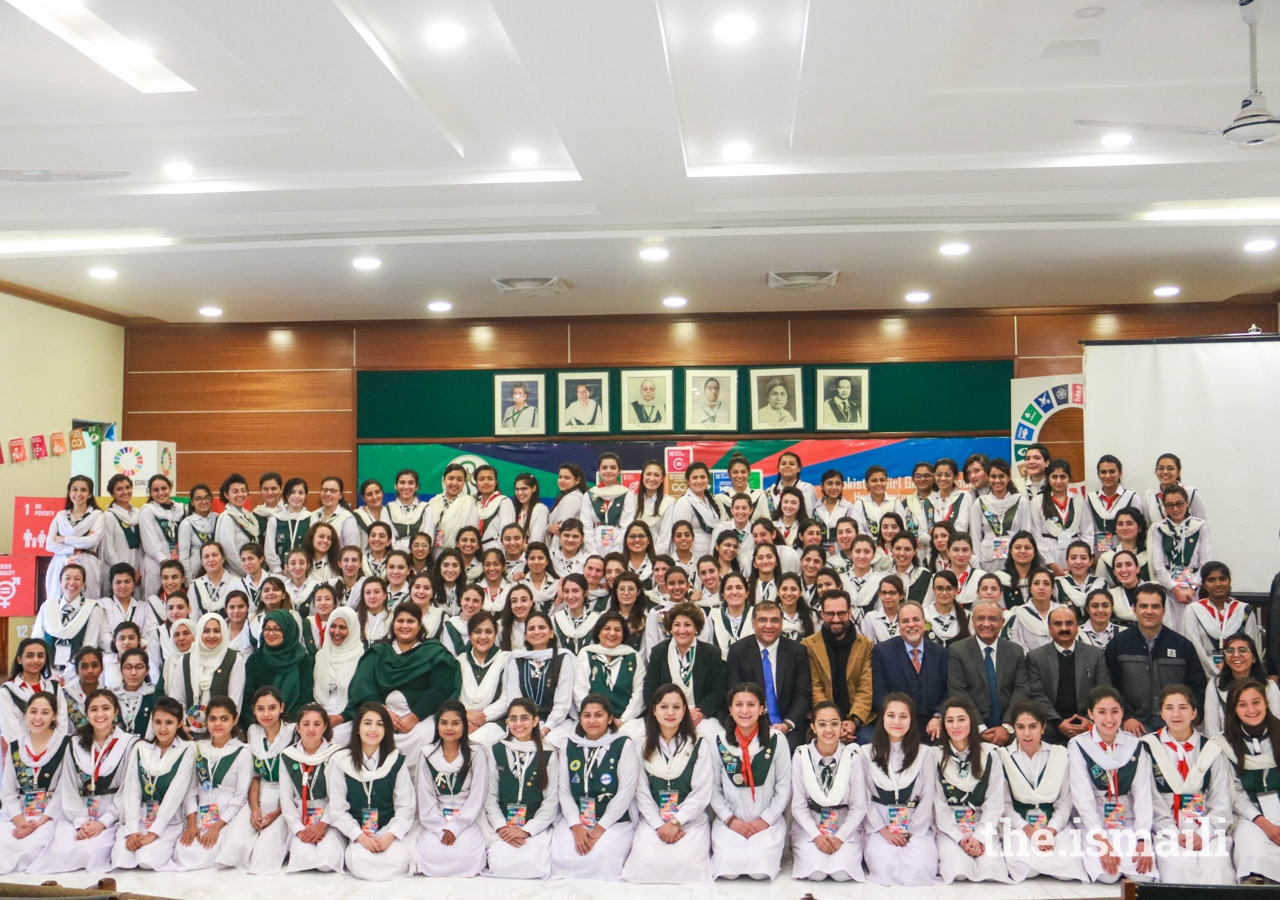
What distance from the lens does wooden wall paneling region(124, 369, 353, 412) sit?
10.3 metres

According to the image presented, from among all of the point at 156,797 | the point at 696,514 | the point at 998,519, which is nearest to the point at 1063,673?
the point at 998,519

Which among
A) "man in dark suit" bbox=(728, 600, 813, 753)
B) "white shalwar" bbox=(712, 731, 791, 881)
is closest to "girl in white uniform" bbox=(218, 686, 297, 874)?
"white shalwar" bbox=(712, 731, 791, 881)

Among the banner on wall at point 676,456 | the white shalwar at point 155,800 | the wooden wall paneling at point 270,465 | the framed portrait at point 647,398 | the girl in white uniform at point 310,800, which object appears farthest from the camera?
the wooden wall paneling at point 270,465

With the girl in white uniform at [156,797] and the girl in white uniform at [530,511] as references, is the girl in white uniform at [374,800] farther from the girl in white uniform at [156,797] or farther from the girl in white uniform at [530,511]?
the girl in white uniform at [530,511]

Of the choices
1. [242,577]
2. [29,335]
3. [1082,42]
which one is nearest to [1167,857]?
[1082,42]

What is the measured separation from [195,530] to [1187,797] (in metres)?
6.69

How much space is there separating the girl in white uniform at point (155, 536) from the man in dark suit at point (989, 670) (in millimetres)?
5576

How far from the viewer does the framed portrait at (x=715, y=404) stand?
998 centimetres

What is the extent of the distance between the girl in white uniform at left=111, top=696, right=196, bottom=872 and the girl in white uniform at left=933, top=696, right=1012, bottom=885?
12.9 feet

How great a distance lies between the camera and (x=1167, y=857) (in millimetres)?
5023

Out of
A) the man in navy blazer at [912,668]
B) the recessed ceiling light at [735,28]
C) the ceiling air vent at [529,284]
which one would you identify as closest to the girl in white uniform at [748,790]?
the man in navy blazer at [912,668]

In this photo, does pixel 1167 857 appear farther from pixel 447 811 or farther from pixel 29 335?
pixel 29 335

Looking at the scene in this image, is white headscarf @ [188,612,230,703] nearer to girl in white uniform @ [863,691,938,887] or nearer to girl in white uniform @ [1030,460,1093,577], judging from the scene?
girl in white uniform @ [863,691,938,887]

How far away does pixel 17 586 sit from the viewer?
26.0 ft
